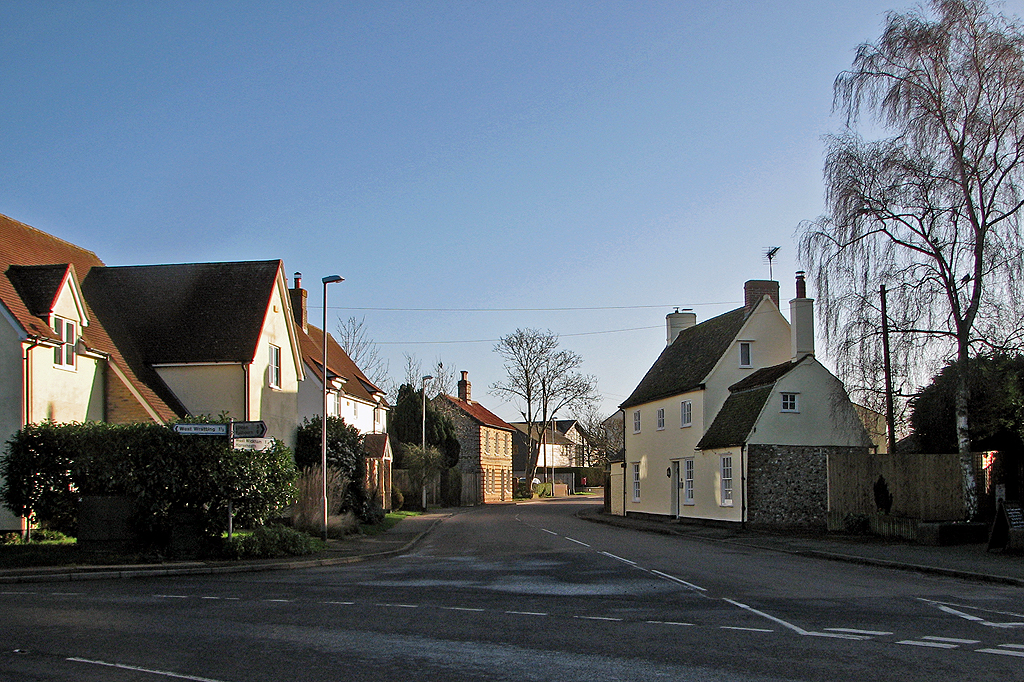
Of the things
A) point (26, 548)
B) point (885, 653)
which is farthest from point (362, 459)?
point (885, 653)

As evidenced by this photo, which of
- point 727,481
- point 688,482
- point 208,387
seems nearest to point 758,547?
point 727,481

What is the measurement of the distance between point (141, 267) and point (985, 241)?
27.4 m

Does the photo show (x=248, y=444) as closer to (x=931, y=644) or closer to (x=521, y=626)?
(x=521, y=626)

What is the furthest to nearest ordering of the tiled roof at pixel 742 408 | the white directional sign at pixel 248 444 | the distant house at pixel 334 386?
the distant house at pixel 334 386, the tiled roof at pixel 742 408, the white directional sign at pixel 248 444

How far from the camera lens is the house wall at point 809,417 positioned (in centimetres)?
3162

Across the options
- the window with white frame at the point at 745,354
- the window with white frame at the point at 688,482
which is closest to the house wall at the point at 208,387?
the window with white frame at the point at 688,482

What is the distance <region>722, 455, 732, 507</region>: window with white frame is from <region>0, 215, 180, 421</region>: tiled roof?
757 inches

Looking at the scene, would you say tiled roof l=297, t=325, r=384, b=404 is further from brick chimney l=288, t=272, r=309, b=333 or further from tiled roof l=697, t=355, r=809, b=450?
tiled roof l=697, t=355, r=809, b=450

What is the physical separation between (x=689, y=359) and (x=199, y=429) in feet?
84.8

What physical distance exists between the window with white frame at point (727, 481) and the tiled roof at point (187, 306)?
17.5 meters

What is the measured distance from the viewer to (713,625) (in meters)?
11.0

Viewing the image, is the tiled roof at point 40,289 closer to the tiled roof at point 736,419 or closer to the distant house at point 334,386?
the distant house at point 334,386

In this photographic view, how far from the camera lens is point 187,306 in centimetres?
3025

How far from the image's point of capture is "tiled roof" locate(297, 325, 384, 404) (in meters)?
39.4
